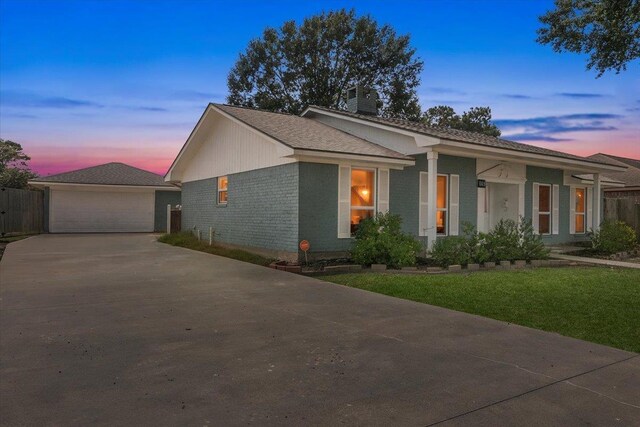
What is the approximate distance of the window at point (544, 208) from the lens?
1569 centimetres

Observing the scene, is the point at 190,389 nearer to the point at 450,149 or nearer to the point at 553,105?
the point at 450,149

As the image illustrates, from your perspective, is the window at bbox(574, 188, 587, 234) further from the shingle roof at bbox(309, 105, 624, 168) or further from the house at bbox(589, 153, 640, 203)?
the house at bbox(589, 153, 640, 203)

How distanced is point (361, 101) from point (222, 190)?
6435mm

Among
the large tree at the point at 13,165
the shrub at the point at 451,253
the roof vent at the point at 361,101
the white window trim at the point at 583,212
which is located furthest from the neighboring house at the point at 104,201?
the white window trim at the point at 583,212

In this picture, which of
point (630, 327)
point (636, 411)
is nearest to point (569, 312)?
point (630, 327)

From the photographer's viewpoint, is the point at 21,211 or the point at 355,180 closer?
the point at 355,180

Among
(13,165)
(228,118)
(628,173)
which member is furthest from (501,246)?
(13,165)

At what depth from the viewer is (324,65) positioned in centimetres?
3419

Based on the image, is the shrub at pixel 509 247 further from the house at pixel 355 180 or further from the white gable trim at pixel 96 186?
the white gable trim at pixel 96 186

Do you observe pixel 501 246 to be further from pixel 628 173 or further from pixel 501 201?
pixel 628 173

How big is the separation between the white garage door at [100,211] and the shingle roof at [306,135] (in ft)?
42.9

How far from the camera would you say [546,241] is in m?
15.7

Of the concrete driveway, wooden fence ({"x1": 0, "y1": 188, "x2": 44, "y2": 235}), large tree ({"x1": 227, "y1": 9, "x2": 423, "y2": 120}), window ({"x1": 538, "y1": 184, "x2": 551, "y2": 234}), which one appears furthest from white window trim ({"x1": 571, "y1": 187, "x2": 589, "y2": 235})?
wooden fence ({"x1": 0, "y1": 188, "x2": 44, "y2": 235})

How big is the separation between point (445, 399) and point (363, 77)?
33846 millimetres
